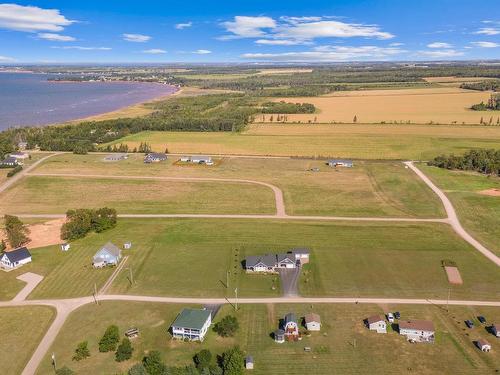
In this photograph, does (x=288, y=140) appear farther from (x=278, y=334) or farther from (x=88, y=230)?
(x=278, y=334)

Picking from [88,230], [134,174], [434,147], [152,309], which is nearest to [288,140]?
[434,147]

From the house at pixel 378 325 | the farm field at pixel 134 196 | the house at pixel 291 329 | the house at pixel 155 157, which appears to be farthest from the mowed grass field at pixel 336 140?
the house at pixel 291 329

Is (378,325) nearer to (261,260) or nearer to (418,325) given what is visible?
(418,325)

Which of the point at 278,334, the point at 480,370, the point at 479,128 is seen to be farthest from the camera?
the point at 479,128

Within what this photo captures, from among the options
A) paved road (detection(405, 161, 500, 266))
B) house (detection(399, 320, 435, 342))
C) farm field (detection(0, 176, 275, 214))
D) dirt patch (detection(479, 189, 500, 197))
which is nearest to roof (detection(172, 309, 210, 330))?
house (detection(399, 320, 435, 342))

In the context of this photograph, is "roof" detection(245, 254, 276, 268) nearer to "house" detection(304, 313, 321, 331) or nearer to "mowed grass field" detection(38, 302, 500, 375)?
"mowed grass field" detection(38, 302, 500, 375)

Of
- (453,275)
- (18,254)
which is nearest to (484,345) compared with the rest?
(453,275)

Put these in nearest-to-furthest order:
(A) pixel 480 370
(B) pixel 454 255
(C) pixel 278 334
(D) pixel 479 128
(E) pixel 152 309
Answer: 1. (A) pixel 480 370
2. (C) pixel 278 334
3. (E) pixel 152 309
4. (B) pixel 454 255
5. (D) pixel 479 128
